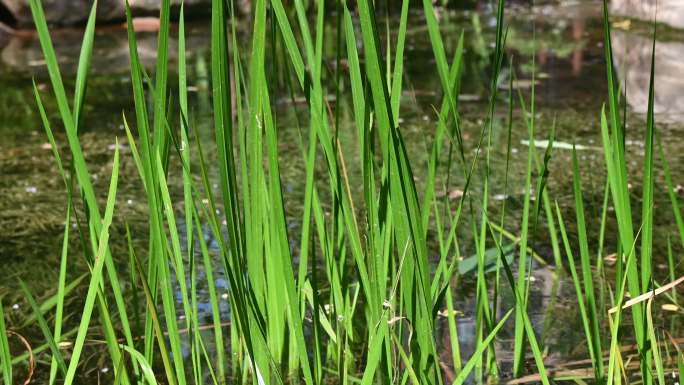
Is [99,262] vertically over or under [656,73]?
over

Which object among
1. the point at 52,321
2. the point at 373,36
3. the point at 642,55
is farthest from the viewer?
the point at 642,55

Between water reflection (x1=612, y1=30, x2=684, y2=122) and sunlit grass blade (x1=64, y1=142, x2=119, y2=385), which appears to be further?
water reflection (x1=612, y1=30, x2=684, y2=122)

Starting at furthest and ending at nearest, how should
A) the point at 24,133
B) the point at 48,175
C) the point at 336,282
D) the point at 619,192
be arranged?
1. the point at 24,133
2. the point at 48,175
3. the point at 336,282
4. the point at 619,192

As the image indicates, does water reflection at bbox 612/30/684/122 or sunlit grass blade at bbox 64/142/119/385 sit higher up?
sunlit grass blade at bbox 64/142/119/385

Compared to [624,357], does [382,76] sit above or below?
above

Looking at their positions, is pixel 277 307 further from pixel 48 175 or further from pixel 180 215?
pixel 48 175

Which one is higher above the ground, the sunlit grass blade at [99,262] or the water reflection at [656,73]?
the sunlit grass blade at [99,262]

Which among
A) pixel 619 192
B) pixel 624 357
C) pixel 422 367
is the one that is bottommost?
pixel 624 357

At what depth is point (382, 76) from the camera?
685mm

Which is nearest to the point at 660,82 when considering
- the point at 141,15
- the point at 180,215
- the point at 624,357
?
the point at 180,215

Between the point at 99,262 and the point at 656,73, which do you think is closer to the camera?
the point at 99,262

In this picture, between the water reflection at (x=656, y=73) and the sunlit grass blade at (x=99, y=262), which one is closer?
the sunlit grass blade at (x=99, y=262)

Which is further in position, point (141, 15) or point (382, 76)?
point (141, 15)

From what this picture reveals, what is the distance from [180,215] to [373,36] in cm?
114
